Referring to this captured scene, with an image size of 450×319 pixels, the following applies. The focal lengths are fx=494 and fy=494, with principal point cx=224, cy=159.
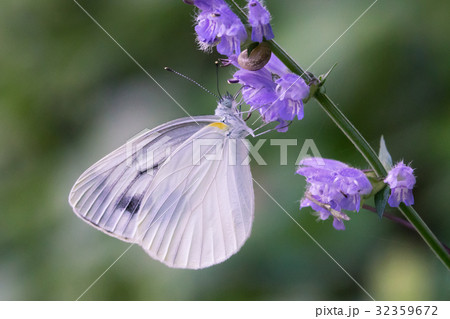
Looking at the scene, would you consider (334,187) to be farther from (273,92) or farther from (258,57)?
(258,57)

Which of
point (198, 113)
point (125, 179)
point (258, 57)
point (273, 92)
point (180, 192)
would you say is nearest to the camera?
point (258, 57)

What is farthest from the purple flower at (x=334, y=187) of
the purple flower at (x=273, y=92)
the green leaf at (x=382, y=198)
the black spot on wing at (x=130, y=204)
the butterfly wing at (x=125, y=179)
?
the black spot on wing at (x=130, y=204)

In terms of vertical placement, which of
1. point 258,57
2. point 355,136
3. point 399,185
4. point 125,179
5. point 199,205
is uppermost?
point 258,57

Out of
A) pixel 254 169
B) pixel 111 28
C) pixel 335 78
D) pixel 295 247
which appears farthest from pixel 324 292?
pixel 111 28

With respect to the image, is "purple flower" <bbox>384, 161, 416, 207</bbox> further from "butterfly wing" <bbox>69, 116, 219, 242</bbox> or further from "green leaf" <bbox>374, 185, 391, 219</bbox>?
"butterfly wing" <bbox>69, 116, 219, 242</bbox>

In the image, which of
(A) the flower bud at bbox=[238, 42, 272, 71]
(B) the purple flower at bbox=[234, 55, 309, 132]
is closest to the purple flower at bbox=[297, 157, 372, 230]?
(B) the purple flower at bbox=[234, 55, 309, 132]

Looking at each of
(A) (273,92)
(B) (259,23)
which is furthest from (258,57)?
(A) (273,92)

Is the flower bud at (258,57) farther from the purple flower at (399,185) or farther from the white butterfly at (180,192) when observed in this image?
the white butterfly at (180,192)
